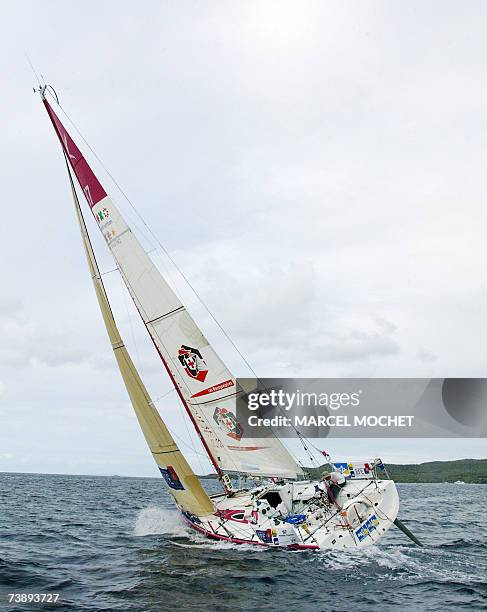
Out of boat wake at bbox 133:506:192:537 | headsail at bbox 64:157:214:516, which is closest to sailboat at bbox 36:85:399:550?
headsail at bbox 64:157:214:516

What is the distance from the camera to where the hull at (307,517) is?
14516 millimetres

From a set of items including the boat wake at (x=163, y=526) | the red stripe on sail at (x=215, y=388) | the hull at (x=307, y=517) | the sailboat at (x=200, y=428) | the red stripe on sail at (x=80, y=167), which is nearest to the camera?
the hull at (x=307, y=517)

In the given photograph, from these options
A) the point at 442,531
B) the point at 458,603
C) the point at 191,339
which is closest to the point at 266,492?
the point at 191,339

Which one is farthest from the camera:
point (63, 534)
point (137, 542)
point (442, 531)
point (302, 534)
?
point (442, 531)

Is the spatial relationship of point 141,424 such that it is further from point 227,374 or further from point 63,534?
point 63,534

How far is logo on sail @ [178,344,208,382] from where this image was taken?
16922mm

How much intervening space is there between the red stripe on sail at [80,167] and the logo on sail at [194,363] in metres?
5.89

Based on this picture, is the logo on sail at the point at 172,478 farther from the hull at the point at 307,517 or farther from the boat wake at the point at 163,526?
the boat wake at the point at 163,526

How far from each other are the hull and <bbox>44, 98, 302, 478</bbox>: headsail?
817 mm

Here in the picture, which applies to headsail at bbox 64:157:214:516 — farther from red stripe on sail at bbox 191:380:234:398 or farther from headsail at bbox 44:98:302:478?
red stripe on sail at bbox 191:380:234:398

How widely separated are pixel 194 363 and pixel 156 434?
245 cm

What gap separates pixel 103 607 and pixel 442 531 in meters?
15.7

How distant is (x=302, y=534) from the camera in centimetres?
1459

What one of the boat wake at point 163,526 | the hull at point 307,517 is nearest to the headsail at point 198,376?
the hull at point 307,517
